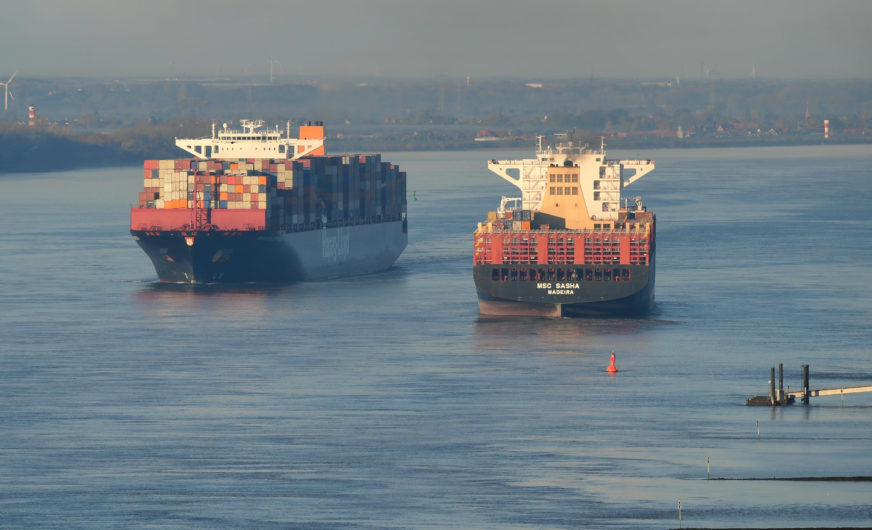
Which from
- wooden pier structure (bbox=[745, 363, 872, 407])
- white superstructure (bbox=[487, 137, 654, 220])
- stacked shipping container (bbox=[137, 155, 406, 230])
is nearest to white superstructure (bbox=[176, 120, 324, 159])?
stacked shipping container (bbox=[137, 155, 406, 230])

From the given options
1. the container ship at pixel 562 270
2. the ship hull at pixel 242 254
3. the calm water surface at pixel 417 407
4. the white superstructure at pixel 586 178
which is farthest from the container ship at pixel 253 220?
the container ship at pixel 562 270

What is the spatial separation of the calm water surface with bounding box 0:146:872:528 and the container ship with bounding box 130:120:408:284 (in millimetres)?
1940

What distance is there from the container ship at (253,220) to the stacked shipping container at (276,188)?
0.21 ft

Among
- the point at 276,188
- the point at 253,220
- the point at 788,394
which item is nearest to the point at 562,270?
the point at 788,394

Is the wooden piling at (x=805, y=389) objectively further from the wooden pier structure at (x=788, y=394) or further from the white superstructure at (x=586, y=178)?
the white superstructure at (x=586, y=178)

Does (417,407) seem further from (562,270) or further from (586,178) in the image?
(586,178)

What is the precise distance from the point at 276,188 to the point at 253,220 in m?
3.80

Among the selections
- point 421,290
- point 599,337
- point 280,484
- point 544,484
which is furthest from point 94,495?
point 421,290

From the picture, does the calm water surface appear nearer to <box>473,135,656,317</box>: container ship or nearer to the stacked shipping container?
<box>473,135,656,317</box>: container ship

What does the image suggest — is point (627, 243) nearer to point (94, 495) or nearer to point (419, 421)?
point (419, 421)

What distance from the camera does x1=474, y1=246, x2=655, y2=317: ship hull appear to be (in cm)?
8788

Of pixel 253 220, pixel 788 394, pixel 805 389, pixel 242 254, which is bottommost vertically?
pixel 788 394

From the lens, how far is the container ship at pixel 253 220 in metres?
105

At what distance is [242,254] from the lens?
10631 centimetres
